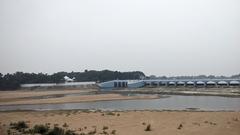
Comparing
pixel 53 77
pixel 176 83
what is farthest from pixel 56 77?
pixel 176 83

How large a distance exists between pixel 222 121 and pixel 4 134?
51.3 feet

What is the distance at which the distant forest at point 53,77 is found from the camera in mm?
118188

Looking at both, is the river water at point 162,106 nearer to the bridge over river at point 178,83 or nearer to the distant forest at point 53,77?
the bridge over river at point 178,83

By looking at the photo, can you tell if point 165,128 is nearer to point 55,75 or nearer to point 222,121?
point 222,121

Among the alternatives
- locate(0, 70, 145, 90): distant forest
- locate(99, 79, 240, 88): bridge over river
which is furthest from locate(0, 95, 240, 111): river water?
locate(0, 70, 145, 90): distant forest

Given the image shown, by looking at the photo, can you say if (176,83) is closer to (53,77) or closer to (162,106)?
(53,77)

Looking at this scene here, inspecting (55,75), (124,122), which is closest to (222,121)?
(124,122)

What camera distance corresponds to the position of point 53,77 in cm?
13075

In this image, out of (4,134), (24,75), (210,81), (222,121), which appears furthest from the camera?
(24,75)

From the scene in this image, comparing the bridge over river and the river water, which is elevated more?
the bridge over river

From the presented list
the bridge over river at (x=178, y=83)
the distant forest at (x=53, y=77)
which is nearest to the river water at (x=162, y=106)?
the bridge over river at (x=178, y=83)

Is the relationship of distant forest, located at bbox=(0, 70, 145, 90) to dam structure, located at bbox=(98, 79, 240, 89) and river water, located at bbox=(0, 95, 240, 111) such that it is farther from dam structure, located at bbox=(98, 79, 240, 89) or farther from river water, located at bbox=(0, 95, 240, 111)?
river water, located at bbox=(0, 95, 240, 111)

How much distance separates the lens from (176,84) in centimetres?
10025

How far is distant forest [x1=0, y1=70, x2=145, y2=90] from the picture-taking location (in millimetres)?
118188
